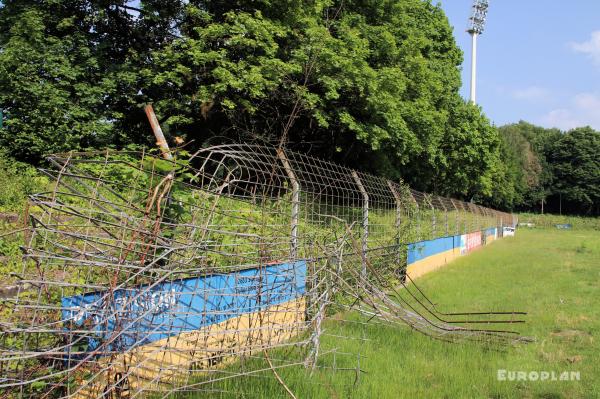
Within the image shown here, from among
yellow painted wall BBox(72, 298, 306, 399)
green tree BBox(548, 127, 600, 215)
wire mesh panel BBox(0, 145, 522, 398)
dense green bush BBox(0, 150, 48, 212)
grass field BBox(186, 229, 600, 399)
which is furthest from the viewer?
green tree BBox(548, 127, 600, 215)

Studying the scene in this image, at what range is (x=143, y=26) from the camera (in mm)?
14875

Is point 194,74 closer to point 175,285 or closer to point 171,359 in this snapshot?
point 175,285

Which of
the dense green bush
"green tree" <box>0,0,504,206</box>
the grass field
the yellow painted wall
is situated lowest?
the grass field

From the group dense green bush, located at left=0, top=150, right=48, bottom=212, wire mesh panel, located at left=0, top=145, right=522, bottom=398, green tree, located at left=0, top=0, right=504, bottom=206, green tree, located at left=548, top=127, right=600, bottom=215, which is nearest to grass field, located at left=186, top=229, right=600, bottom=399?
wire mesh panel, located at left=0, top=145, right=522, bottom=398

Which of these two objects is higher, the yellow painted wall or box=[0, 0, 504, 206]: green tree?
box=[0, 0, 504, 206]: green tree

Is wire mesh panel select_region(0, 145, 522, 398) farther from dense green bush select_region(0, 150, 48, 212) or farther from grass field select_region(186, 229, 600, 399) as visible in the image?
dense green bush select_region(0, 150, 48, 212)

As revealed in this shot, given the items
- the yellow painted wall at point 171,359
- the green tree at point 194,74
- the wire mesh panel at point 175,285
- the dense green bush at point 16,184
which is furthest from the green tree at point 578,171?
the yellow painted wall at point 171,359

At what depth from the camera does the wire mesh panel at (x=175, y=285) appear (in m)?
3.07

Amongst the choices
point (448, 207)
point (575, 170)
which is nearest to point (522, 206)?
point (575, 170)

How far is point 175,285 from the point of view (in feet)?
13.4

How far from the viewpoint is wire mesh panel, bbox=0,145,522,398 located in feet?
10.1

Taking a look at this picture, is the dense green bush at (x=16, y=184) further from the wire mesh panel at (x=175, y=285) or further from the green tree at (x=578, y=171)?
the green tree at (x=578, y=171)

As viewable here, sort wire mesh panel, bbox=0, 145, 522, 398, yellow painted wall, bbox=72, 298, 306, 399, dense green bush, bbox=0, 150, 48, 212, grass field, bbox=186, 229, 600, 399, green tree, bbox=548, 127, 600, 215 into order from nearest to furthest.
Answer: wire mesh panel, bbox=0, 145, 522, 398, yellow painted wall, bbox=72, 298, 306, 399, grass field, bbox=186, 229, 600, 399, dense green bush, bbox=0, 150, 48, 212, green tree, bbox=548, 127, 600, 215

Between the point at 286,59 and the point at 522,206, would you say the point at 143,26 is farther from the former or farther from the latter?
the point at 522,206
